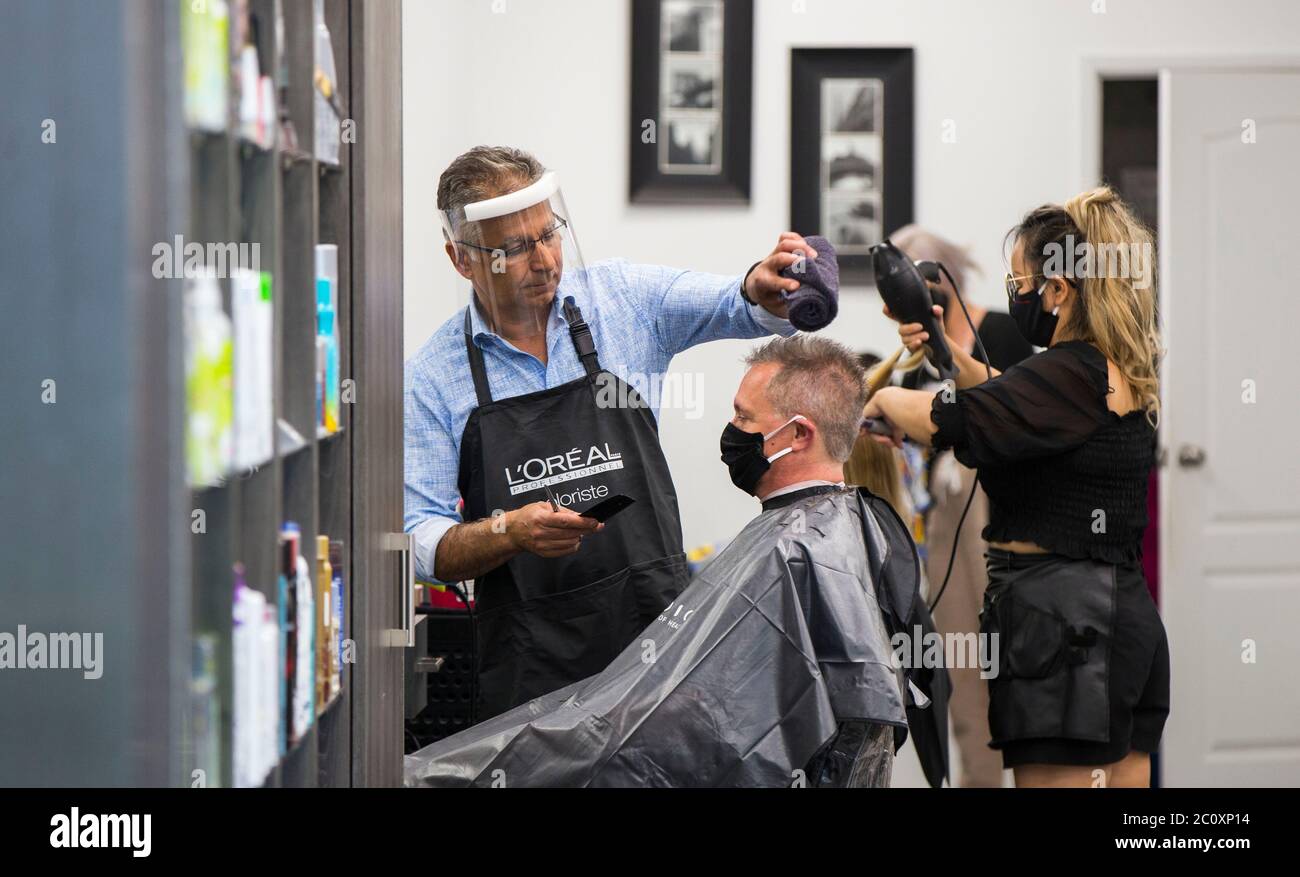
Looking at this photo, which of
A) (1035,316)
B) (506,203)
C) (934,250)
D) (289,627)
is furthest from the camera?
(934,250)

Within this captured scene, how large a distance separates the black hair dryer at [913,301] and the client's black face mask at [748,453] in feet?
2.12

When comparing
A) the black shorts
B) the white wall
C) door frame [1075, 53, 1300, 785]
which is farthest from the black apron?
door frame [1075, 53, 1300, 785]

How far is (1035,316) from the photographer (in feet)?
8.46

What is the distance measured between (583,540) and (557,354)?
35 centimetres

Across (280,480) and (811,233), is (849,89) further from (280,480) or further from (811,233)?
(280,480)

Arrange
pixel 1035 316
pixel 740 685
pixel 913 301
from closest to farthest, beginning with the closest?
pixel 740 685, pixel 1035 316, pixel 913 301

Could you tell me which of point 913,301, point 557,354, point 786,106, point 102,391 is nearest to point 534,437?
point 557,354

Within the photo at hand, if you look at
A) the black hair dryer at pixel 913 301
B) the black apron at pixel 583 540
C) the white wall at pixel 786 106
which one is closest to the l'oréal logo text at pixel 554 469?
the black apron at pixel 583 540

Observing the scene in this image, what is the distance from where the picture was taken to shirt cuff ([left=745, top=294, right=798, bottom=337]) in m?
2.30

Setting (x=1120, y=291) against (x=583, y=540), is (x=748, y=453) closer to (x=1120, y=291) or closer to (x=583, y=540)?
(x=583, y=540)

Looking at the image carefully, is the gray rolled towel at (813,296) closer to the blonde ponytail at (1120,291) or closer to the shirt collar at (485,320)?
the shirt collar at (485,320)

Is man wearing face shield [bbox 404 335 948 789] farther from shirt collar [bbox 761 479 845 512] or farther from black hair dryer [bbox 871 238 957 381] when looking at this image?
black hair dryer [bbox 871 238 957 381]
